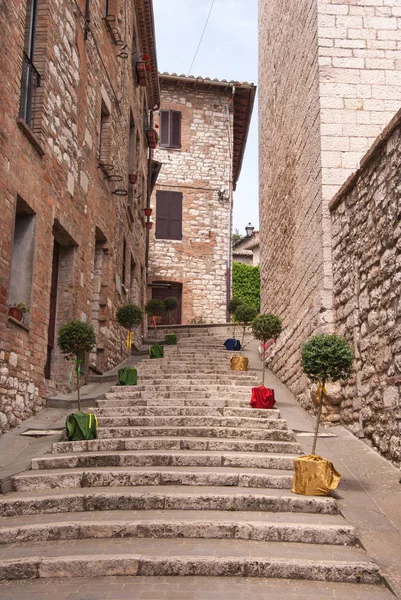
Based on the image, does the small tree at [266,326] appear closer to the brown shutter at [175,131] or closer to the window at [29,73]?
the window at [29,73]

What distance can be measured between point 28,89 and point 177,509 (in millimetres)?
5318

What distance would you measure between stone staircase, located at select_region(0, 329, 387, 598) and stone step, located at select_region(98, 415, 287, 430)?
11mm

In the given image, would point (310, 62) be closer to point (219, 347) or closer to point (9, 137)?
point (9, 137)

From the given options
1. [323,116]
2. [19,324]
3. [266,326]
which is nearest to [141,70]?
[323,116]

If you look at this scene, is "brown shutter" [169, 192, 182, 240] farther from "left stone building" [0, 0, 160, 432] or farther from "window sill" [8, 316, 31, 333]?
"window sill" [8, 316, 31, 333]

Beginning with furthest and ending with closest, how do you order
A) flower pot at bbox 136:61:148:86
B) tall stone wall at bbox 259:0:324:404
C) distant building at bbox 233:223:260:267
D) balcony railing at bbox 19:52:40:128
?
1. distant building at bbox 233:223:260:267
2. flower pot at bbox 136:61:148:86
3. tall stone wall at bbox 259:0:324:404
4. balcony railing at bbox 19:52:40:128

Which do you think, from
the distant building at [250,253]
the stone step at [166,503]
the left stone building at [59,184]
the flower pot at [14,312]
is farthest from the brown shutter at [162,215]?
the stone step at [166,503]

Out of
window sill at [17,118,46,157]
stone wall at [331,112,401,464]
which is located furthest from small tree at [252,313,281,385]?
window sill at [17,118,46,157]

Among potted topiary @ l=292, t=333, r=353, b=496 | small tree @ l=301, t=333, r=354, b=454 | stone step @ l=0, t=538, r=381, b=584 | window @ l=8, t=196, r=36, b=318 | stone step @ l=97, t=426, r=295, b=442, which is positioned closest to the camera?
stone step @ l=0, t=538, r=381, b=584

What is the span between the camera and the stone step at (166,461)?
5.98 meters

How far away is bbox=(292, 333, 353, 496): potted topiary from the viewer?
17.2 feet

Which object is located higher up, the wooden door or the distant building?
the distant building

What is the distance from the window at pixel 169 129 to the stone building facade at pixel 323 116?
11.3 metres

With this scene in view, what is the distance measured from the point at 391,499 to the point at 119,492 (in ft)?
7.16
